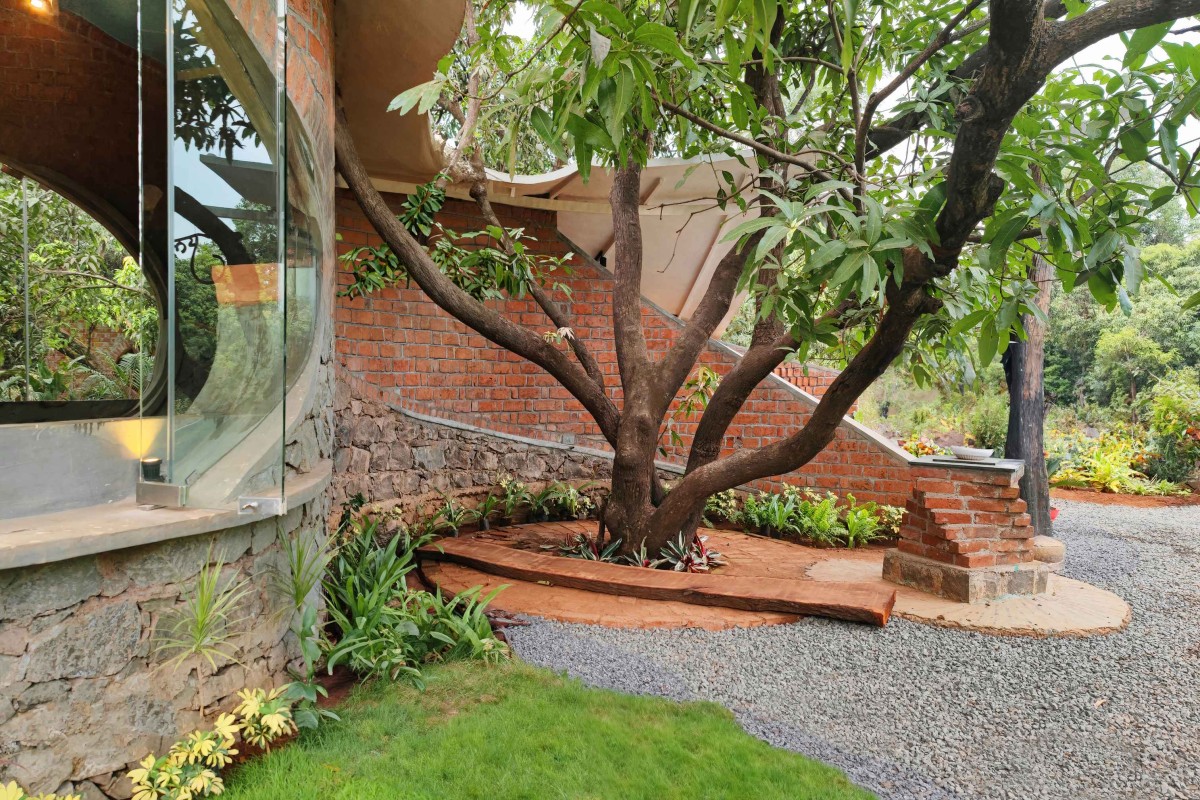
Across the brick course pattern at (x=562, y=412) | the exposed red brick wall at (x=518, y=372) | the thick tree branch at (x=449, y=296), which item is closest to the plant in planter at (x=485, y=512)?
the brick course pattern at (x=562, y=412)

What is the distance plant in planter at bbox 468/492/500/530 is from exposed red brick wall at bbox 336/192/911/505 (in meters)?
0.74

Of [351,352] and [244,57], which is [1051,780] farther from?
[351,352]

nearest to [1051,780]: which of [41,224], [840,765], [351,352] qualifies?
[840,765]

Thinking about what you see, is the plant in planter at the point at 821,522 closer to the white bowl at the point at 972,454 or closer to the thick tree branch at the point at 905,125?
the white bowl at the point at 972,454

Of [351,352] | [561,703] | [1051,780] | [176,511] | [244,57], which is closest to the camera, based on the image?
[176,511]

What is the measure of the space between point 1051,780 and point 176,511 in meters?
2.85

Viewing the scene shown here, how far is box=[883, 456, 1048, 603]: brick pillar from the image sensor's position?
4078 millimetres

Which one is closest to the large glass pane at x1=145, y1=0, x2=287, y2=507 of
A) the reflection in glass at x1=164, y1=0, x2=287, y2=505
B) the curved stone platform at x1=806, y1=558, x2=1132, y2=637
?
the reflection in glass at x1=164, y1=0, x2=287, y2=505

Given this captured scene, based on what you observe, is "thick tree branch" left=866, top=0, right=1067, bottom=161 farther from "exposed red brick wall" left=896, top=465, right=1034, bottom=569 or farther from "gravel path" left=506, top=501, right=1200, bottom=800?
"gravel path" left=506, top=501, right=1200, bottom=800

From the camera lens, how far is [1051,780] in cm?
228

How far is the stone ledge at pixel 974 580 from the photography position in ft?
13.3

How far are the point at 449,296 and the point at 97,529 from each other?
2.72 meters

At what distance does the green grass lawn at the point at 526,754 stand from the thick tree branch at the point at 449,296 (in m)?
2.34

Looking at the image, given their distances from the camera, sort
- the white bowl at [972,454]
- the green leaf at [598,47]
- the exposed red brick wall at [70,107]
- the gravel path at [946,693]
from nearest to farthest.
Result: 1. the green leaf at [598,47]
2. the gravel path at [946,693]
3. the exposed red brick wall at [70,107]
4. the white bowl at [972,454]
